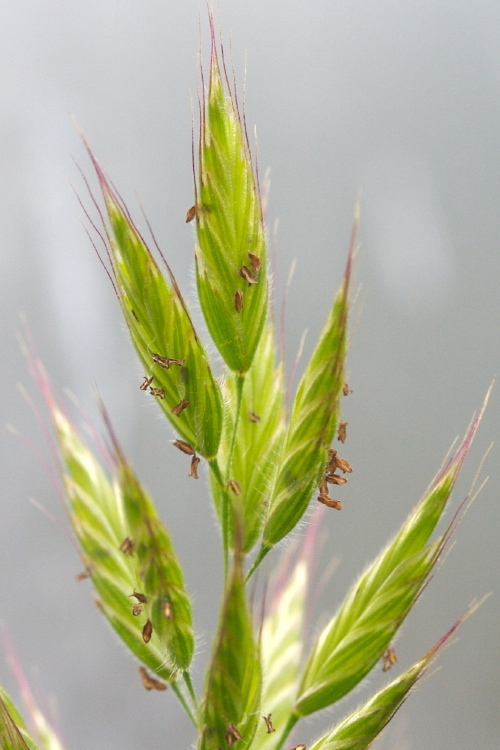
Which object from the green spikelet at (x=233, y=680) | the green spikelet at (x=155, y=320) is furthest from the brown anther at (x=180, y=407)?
the green spikelet at (x=233, y=680)

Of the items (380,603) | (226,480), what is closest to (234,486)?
(226,480)

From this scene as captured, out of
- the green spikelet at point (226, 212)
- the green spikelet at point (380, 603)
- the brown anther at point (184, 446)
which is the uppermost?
the green spikelet at point (226, 212)

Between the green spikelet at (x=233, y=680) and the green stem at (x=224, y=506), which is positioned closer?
the green spikelet at (x=233, y=680)

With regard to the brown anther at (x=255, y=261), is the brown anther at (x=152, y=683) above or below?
below

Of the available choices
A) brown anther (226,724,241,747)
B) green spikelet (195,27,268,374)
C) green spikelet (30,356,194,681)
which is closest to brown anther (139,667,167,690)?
green spikelet (30,356,194,681)

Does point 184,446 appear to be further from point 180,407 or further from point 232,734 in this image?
A: point 232,734

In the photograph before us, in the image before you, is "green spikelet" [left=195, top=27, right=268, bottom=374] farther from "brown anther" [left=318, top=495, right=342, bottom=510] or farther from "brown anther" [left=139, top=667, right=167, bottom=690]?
"brown anther" [left=139, top=667, right=167, bottom=690]

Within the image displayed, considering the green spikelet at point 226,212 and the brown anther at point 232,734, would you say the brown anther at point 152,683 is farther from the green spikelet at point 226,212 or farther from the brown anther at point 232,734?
the green spikelet at point 226,212

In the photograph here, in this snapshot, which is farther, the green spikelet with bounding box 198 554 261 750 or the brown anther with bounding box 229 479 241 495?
the brown anther with bounding box 229 479 241 495

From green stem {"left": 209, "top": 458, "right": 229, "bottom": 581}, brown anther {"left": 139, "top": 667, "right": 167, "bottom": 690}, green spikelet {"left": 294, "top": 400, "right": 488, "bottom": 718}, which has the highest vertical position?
green stem {"left": 209, "top": 458, "right": 229, "bottom": 581}
